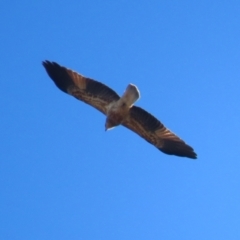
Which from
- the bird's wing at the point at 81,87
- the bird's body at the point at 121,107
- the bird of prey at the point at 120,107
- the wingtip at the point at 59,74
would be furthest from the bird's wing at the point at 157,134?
the wingtip at the point at 59,74

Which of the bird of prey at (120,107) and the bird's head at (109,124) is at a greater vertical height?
the bird of prey at (120,107)

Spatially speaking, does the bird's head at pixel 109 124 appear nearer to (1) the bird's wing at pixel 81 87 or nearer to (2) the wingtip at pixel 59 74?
(1) the bird's wing at pixel 81 87

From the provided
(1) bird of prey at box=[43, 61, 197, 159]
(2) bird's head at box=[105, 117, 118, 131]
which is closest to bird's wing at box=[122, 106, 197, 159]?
(1) bird of prey at box=[43, 61, 197, 159]

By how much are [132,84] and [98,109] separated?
1096 millimetres

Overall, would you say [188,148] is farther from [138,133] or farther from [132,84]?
[132,84]

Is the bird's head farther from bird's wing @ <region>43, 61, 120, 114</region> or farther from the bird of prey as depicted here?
bird's wing @ <region>43, 61, 120, 114</region>

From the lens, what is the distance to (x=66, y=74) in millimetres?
10352

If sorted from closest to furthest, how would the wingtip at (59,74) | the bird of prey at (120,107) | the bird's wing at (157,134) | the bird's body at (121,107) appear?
the bird's body at (121,107)
the bird of prey at (120,107)
the bird's wing at (157,134)
the wingtip at (59,74)

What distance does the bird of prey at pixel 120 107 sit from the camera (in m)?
9.55

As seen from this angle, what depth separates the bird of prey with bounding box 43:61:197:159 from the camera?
9547 millimetres

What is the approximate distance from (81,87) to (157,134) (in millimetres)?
1992

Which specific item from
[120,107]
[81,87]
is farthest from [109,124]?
[81,87]

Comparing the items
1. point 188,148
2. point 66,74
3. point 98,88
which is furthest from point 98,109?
point 188,148

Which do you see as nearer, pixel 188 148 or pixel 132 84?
pixel 132 84
